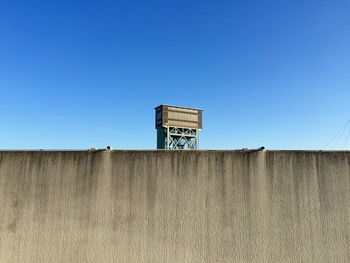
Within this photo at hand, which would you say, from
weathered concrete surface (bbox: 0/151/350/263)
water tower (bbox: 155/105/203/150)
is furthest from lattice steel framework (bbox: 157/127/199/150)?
weathered concrete surface (bbox: 0/151/350/263)

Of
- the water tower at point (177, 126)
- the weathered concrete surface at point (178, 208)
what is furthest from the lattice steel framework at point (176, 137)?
the weathered concrete surface at point (178, 208)

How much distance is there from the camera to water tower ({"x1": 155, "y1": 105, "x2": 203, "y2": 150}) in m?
29.1

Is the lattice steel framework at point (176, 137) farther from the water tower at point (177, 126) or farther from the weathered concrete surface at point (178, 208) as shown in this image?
the weathered concrete surface at point (178, 208)

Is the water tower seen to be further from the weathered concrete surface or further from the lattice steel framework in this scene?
the weathered concrete surface

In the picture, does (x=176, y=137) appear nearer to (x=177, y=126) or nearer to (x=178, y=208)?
(x=177, y=126)

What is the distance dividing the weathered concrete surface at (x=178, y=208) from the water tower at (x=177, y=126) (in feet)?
72.1

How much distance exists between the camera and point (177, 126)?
1179 inches

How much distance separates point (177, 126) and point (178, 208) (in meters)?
23.4

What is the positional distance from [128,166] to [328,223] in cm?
483

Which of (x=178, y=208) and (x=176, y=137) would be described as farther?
(x=176, y=137)

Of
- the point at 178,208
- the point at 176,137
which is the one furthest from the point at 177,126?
the point at 178,208

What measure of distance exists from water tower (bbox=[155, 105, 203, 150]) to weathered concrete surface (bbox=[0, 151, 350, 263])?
21965mm

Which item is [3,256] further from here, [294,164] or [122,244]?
[294,164]

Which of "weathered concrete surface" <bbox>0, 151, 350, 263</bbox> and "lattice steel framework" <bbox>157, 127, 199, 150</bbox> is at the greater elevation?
"lattice steel framework" <bbox>157, 127, 199, 150</bbox>
